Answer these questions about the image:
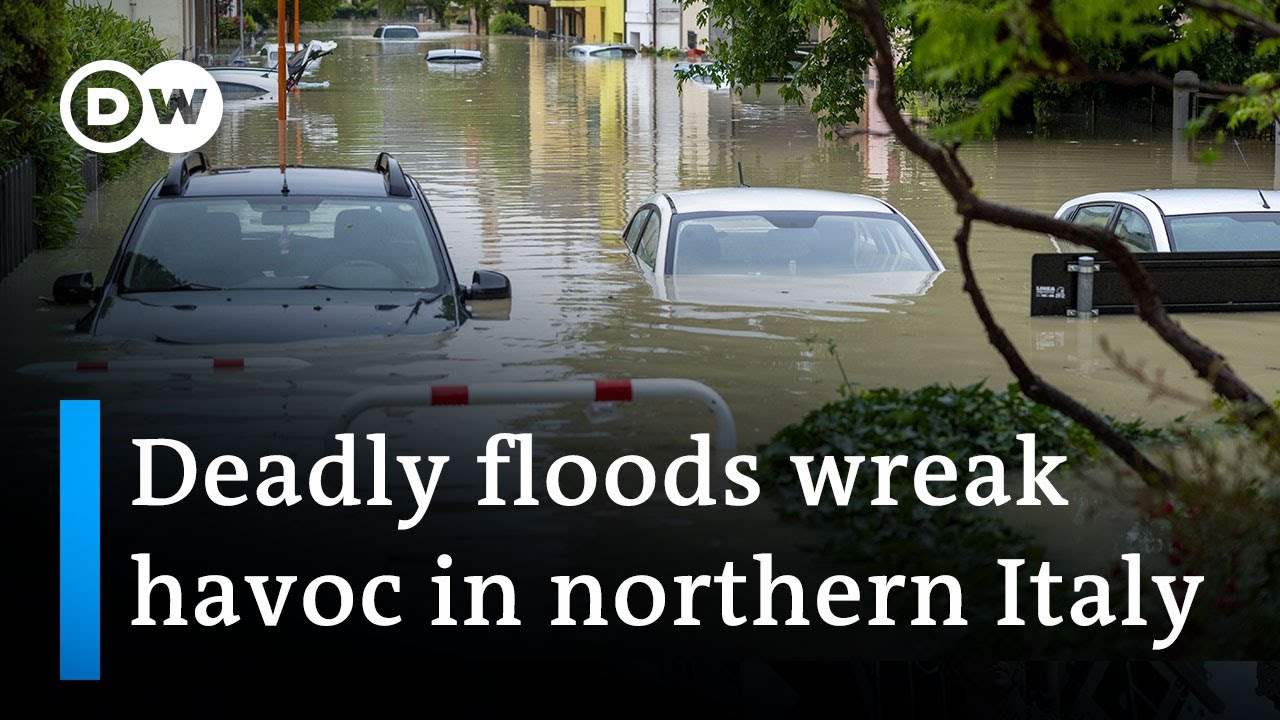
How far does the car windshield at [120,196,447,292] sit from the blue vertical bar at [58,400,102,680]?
13.3 ft

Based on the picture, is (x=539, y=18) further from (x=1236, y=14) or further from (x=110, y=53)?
(x=1236, y=14)

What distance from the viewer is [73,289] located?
9219mm

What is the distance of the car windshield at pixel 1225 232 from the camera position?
13.8m

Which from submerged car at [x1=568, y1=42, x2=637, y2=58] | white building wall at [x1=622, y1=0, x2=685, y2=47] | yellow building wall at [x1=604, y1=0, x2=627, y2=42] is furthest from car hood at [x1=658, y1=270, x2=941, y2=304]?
yellow building wall at [x1=604, y1=0, x2=627, y2=42]

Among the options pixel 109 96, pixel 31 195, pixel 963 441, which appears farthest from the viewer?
pixel 109 96

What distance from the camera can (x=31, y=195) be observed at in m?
18.1

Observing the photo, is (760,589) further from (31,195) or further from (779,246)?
(31,195)

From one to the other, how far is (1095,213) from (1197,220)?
78 centimetres

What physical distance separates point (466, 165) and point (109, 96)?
18.1 ft

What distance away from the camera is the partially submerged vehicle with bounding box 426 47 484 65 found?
8128 cm

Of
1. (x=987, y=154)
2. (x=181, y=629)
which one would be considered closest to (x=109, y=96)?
(x=987, y=154)

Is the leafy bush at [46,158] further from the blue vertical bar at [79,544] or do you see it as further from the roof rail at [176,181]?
the blue vertical bar at [79,544]

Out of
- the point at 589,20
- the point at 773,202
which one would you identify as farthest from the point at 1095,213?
the point at 589,20

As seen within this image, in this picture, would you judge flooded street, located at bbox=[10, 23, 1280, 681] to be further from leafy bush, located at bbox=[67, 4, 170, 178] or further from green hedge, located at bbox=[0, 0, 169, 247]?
leafy bush, located at bbox=[67, 4, 170, 178]
